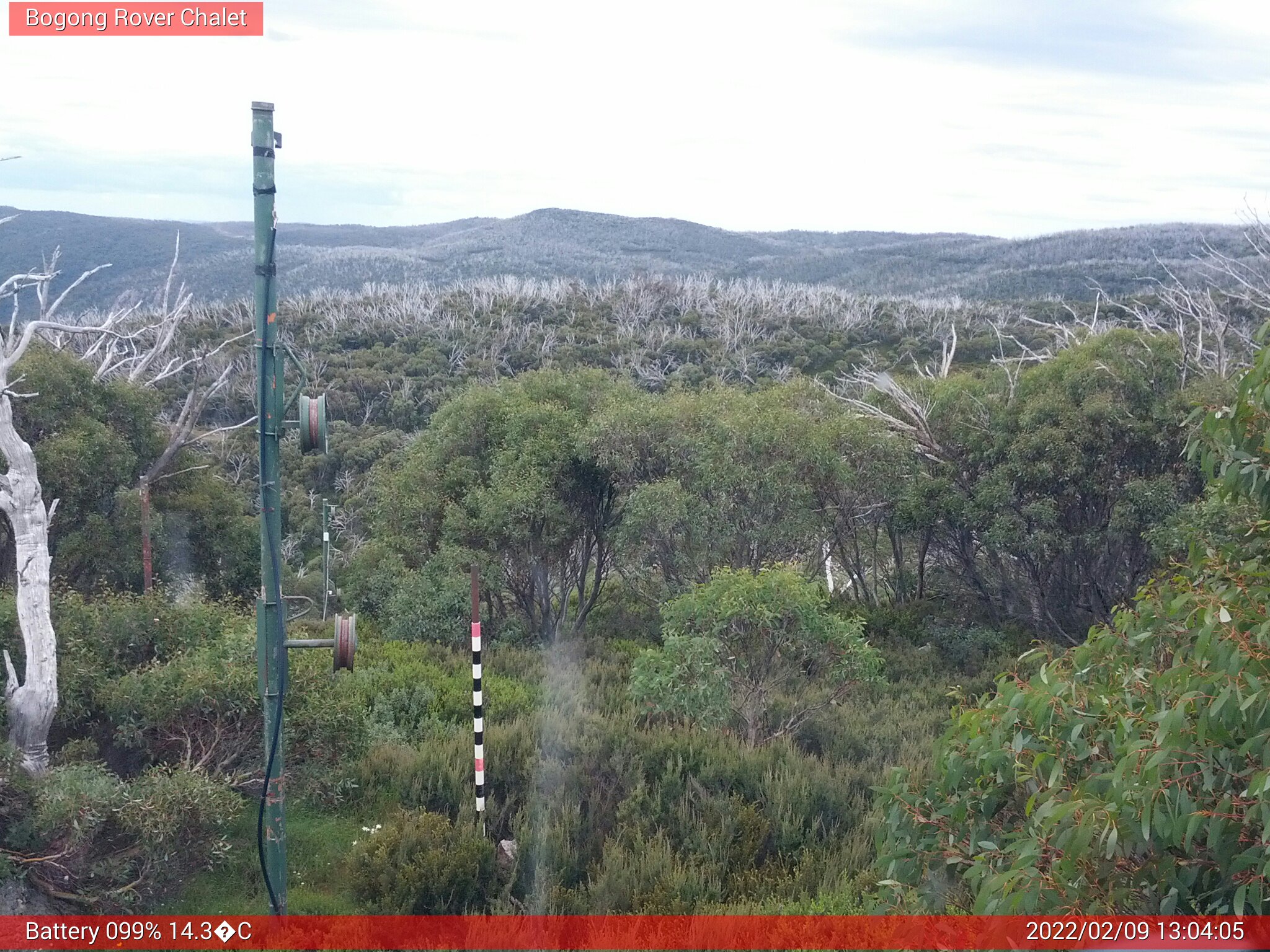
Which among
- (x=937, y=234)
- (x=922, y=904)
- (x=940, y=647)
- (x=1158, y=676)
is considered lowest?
(x=940, y=647)

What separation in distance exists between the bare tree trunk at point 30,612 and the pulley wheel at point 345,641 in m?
2.79

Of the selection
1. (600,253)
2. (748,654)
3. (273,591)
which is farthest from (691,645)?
(600,253)

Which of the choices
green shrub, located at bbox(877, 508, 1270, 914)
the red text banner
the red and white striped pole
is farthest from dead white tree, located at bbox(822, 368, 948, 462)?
green shrub, located at bbox(877, 508, 1270, 914)

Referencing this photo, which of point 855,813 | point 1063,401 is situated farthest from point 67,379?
point 1063,401

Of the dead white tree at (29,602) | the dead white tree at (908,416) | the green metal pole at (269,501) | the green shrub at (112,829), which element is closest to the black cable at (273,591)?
the green metal pole at (269,501)

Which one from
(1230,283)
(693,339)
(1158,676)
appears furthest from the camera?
(1230,283)

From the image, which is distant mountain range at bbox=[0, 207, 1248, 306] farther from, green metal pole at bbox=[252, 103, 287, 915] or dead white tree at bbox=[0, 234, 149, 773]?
green metal pole at bbox=[252, 103, 287, 915]

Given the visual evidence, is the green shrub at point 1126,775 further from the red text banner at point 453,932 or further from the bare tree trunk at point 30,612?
the bare tree trunk at point 30,612

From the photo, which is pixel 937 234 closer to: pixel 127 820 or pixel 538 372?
pixel 538 372

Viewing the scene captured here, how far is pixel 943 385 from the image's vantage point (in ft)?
49.9

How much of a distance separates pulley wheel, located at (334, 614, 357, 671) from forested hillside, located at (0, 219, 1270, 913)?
175 centimetres

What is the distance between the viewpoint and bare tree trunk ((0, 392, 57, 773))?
6746 millimetres

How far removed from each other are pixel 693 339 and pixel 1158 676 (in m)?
41.9

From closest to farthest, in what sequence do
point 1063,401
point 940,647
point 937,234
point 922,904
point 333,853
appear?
point 922,904 → point 333,853 → point 1063,401 → point 940,647 → point 937,234
